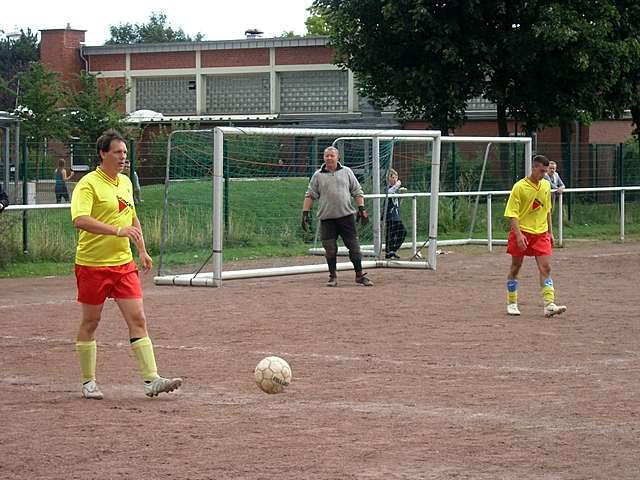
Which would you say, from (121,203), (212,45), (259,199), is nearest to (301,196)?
(259,199)

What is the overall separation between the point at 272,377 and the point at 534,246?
5.99 meters

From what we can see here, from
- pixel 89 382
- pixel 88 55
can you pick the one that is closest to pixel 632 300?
pixel 89 382

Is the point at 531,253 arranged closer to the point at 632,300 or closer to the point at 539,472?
the point at 632,300

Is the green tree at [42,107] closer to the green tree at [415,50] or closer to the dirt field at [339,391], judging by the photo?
the green tree at [415,50]

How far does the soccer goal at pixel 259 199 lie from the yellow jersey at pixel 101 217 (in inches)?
323

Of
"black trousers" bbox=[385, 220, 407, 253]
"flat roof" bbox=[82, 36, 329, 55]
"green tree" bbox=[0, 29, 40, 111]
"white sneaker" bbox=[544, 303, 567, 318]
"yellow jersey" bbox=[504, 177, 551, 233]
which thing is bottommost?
"white sneaker" bbox=[544, 303, 567, 318]

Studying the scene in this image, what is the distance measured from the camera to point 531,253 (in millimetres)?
14656

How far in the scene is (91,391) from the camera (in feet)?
30.7

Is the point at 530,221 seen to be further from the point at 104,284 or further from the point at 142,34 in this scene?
the point at 142,34

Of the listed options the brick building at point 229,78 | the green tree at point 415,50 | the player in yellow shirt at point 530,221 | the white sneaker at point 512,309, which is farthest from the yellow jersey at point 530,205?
the brick building at point 229,78

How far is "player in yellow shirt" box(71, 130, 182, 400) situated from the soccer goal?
27.0 ft

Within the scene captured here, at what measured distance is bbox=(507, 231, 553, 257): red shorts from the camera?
47.8ft

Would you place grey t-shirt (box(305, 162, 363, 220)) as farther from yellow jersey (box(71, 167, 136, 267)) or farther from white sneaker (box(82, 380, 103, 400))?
white sneaker (box(82, 380, 103, 400))

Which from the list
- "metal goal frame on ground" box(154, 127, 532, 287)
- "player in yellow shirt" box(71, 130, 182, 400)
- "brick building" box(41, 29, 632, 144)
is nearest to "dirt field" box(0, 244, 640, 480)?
"player in yellow shirt" box(71, 130, 182, 400)
